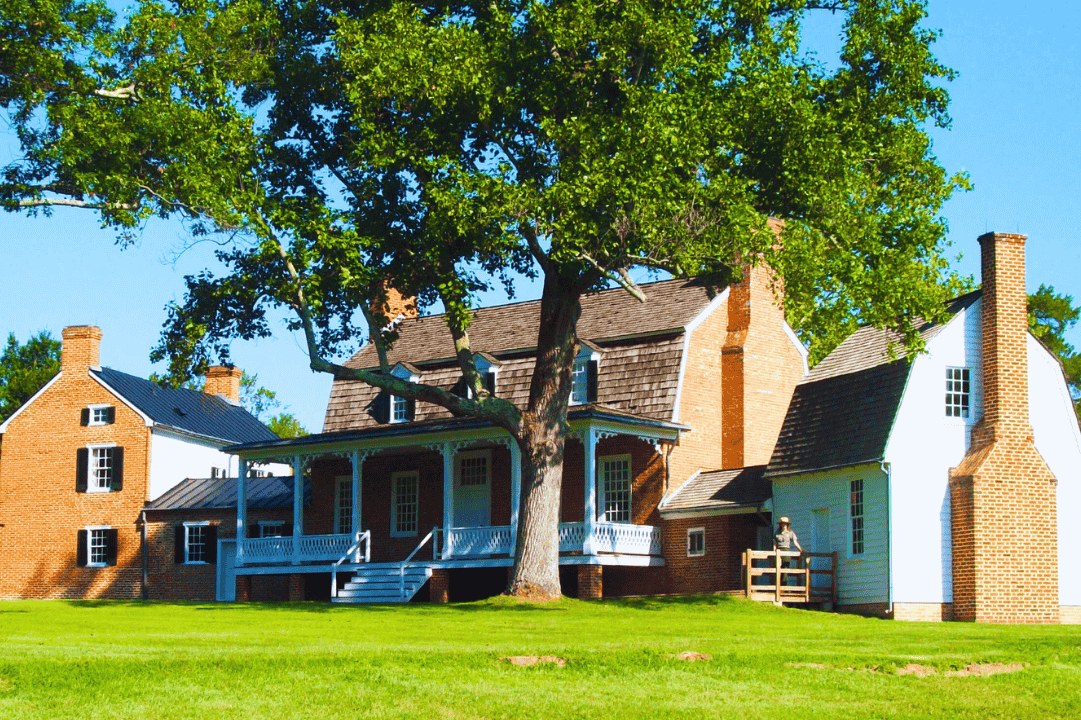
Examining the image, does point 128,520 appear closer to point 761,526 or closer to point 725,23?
point 761,526

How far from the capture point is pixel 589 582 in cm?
3306

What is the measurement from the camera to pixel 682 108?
24938 mm

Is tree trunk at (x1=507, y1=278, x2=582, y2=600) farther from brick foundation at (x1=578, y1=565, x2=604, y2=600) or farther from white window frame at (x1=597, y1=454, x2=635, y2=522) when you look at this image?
white window frame at (x1=597, y1=454, x2=635, y2=522)

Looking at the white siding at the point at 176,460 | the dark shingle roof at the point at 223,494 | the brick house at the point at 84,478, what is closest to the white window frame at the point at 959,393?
→ the dark shingle roof at the point at 223,494

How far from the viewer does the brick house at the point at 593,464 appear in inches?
1337

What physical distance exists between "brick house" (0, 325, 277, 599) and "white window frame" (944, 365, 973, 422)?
23763 mm

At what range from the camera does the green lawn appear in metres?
13.5

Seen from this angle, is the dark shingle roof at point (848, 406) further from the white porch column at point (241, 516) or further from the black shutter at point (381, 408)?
the white porch column at point (241, 516)

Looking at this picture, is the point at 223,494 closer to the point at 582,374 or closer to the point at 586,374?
the point at 582,374

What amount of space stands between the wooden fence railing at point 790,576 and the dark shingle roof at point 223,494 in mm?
16707

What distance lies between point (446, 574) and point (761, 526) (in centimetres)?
751

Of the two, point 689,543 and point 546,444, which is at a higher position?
point 546,444

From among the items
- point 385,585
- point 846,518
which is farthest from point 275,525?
point 846,518

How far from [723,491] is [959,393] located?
6370 millimetres
